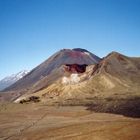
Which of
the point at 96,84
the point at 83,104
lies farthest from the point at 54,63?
the point at 83,104

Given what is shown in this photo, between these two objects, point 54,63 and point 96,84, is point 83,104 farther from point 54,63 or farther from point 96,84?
point 54,63

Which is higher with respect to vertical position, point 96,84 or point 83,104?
point 96,84

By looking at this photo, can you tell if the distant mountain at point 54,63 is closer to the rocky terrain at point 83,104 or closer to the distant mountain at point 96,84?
the rocky terrain at point 83,104

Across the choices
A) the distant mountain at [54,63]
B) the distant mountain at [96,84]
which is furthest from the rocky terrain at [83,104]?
the distant mountain at [54,63]

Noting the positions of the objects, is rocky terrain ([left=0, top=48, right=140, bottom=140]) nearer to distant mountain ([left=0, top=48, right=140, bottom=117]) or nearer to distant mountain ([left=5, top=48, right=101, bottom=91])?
distant mountain ([left=0, top=48, right=140, bottom=117])

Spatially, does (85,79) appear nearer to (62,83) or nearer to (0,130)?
(62,83)

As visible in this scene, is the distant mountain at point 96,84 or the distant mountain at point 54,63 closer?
the distant mountain at point 96,84

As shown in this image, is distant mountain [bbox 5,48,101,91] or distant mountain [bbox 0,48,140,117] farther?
distant mountain [bbox 5,48,101,91]

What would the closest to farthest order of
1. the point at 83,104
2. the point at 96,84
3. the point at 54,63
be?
the point at 83,104 < the point at 96,84 < the point at 54,63

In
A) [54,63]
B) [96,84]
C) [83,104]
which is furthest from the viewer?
[54,63]

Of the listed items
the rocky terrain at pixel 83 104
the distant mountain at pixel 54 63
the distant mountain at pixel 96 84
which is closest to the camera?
the rocky terrain at pixel 83 104

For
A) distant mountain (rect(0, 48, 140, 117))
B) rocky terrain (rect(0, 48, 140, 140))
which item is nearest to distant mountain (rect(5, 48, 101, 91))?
rocky terrain (rect(0, 48, 140, 140))

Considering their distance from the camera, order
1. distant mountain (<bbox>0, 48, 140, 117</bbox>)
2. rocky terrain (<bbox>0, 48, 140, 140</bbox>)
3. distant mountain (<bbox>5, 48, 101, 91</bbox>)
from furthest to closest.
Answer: distant mountain (<bbox>5, 48, 101, 91</bbox>), distant mountain (<bbox>0, 48, 140, 117</bbox>), rocky terrain (<bbox>0, 48, 140, 140</bbox>)
